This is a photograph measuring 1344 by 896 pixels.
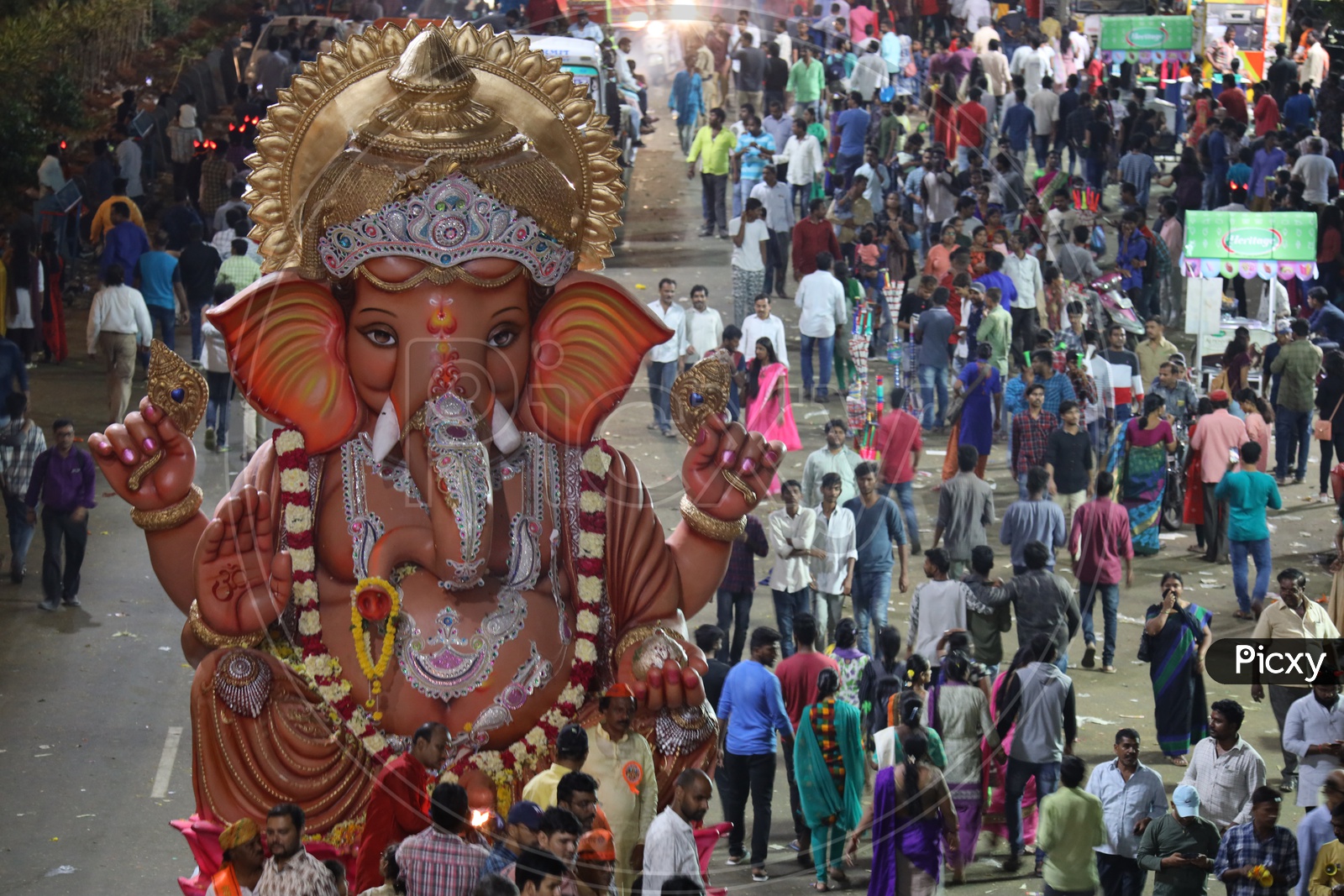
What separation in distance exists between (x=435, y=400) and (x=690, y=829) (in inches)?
70.8

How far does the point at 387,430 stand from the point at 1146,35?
20.6 meters

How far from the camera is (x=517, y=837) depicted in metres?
6.64

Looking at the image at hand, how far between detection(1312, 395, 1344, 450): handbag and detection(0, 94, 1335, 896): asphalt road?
2.10 feet

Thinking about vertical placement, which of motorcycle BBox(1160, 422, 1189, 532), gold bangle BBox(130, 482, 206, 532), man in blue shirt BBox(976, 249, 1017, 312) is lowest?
motorcycle BBox(1160, 422, 1189, 532)

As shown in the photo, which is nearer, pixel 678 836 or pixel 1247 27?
pixel 678 836

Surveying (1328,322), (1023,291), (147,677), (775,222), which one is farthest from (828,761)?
(1328,322)

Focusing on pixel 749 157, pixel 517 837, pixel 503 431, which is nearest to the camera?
pixel 517 837

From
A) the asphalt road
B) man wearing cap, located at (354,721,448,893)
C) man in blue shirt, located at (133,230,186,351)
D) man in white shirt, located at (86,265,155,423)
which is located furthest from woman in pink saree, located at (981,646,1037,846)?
man in blue shirt, located at (133,230,186,351)

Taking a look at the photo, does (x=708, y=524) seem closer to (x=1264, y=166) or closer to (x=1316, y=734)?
(x=1316, y=734)

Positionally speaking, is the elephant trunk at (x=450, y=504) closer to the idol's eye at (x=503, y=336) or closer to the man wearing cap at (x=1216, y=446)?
the idol's eye at (x=503, y=336)

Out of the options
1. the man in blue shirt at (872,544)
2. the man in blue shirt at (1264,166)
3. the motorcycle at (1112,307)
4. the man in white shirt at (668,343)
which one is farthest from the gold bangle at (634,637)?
the man in blue shirt at (1264,166)

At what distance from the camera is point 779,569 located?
1170 cm

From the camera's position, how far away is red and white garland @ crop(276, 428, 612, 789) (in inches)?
282

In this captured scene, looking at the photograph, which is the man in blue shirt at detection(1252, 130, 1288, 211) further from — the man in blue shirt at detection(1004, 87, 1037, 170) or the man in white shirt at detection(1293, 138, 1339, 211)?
the man in blue shirt at detection(1004, 87, 1037, 170)
